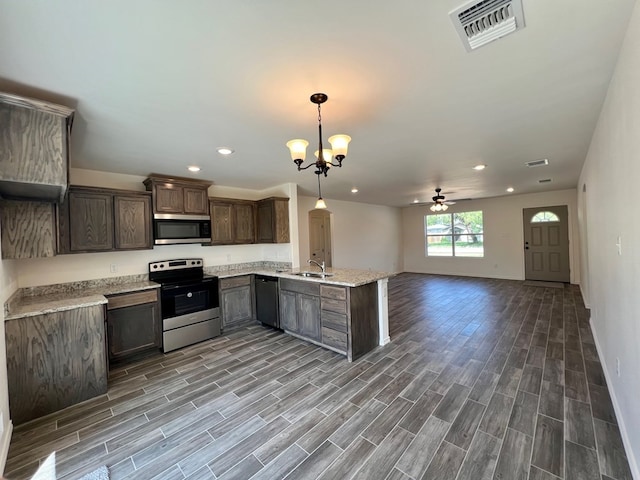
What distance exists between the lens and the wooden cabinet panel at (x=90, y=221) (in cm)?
319

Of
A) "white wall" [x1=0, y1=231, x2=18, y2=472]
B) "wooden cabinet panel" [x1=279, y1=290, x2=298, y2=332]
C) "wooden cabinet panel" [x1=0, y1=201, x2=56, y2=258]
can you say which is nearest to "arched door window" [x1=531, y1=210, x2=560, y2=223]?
"wooden cabinet panel" [x1=279, y1=290, x2=298, y2=332]

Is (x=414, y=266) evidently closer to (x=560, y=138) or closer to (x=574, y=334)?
(x=574, y=334)

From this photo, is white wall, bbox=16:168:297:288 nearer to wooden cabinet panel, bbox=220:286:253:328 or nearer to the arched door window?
wooden cabinet panel, bbox=220:286:253:328

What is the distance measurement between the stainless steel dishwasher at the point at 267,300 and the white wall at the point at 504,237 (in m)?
6.87

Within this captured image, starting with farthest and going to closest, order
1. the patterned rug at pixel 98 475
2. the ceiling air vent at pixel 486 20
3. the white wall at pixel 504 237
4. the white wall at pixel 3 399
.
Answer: the white wall at pixel 504 237
the white wall at pixel 3 399
the patterned rug at pixel 98 475
the ceiling air vent at pixel 486 20

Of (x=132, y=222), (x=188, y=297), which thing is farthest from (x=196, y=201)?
(x=188, y=297)

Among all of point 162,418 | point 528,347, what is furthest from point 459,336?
point 162,418

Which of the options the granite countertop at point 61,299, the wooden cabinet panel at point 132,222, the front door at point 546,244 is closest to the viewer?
the granite countertop at point 61,299

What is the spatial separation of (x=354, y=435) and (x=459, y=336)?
2468 mm

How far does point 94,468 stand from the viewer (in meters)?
1.79

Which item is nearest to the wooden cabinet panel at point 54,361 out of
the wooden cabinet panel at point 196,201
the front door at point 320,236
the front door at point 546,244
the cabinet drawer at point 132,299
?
the cabinet drawer at point 132,299

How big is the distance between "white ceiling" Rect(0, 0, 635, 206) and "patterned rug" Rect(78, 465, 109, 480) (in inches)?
99.6

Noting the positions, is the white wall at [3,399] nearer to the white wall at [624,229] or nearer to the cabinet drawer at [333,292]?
the cabinet drawer at [333,292]

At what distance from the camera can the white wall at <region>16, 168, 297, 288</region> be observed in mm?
3229
